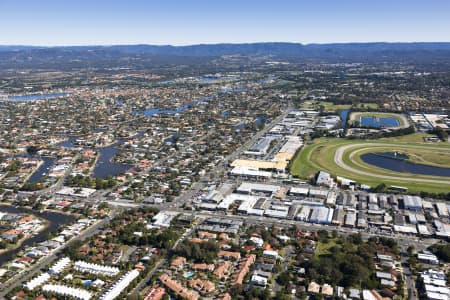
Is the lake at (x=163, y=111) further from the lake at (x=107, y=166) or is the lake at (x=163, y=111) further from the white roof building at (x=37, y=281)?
the white roof building at (x=37, y=281)

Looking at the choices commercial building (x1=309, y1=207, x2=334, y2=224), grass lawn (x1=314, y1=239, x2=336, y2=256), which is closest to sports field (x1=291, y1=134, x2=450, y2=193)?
commercial building (x1=309, y1=207, x2=334, y2=224)

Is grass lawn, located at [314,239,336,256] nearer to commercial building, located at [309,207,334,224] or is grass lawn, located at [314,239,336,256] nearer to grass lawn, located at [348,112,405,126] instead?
commercial building, located at [309,207,334,224]

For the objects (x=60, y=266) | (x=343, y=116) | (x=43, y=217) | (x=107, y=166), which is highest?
(x=343, y=116)

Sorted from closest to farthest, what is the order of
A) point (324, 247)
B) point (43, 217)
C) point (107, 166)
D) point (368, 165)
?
1. point (324, 247)
2. point (43, 217)
3. point (368, 165)
4. point (107, 166)

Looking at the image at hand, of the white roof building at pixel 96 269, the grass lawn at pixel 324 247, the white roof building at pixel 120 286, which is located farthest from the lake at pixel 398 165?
the white roof building at pixel 96 269

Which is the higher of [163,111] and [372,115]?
[372,115]

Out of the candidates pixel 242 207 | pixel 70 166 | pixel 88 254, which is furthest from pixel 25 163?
pixel 242 207

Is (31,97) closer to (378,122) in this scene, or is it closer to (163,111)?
(163,111)

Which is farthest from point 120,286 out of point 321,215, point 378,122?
point 378,122
